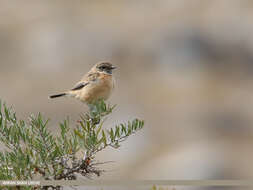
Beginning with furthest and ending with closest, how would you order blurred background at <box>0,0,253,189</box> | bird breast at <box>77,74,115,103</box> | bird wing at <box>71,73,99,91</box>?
blurred background at <box>0,0,253,189</box> < bird wing at <box>71,73,99,91</box> < bird breast at <box>77,74,115,103</box>

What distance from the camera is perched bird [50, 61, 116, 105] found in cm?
783

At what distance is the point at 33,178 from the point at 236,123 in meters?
25.3

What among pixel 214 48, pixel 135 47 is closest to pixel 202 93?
pixel 214 48

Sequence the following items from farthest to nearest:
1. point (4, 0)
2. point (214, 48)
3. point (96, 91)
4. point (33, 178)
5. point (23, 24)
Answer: point (4, 0), point (23, 24), point (214, 48), point (96, 91), point (33, 178)

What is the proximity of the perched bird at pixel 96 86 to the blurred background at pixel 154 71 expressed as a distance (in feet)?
43.9

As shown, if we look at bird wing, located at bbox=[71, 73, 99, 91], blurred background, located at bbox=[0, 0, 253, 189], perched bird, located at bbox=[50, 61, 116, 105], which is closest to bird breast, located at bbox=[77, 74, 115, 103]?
perched bird, located at bbox=[50, 61, 116, 105]

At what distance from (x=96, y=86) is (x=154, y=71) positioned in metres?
25.8

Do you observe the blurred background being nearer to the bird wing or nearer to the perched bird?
the perched bird

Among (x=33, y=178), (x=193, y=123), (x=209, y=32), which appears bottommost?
(x=193, y=123)

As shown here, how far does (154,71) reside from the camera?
33.6 m

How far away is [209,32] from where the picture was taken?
3431cm

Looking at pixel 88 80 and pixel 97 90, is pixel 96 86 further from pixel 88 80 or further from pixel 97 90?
pixel 88 80

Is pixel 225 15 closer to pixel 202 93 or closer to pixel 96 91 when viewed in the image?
pixel 202 93

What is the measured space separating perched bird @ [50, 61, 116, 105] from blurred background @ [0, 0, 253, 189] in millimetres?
13390
